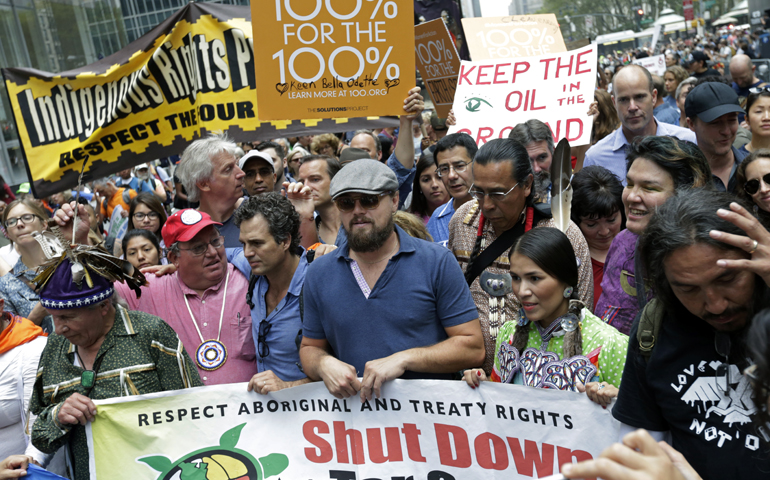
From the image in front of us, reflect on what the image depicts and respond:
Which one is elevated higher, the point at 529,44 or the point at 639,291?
the point at 529,44

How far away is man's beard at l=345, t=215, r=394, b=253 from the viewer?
2889mm

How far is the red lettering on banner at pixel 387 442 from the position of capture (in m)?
2.94

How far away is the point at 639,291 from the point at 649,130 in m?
2.70

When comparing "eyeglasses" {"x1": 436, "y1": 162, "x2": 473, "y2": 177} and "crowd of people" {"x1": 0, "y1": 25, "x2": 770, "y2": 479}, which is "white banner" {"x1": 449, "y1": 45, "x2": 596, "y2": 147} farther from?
"crowd of people" {"x1": 0, "y1": 25, "x2": 770, "y2": 479}

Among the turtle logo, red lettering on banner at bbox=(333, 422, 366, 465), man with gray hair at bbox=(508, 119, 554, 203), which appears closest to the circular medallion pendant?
the turtle logo

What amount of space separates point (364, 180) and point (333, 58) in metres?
1.72

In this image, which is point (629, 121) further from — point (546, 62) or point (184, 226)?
point (184, 226)

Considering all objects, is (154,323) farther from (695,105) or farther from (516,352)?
(695,105)

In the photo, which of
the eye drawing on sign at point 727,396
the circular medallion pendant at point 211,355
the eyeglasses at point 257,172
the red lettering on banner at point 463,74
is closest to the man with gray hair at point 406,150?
the eyeglasses at point 257,172

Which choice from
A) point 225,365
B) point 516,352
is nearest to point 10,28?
point 225,365

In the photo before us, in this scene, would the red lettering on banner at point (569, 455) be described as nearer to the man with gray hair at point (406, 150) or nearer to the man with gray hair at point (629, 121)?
the man with gray hair at point (406, 150)

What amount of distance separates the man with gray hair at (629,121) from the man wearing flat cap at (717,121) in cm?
53

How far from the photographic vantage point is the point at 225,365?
3.46 metres

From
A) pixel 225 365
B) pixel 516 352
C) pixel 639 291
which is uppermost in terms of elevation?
pixel 639 291
